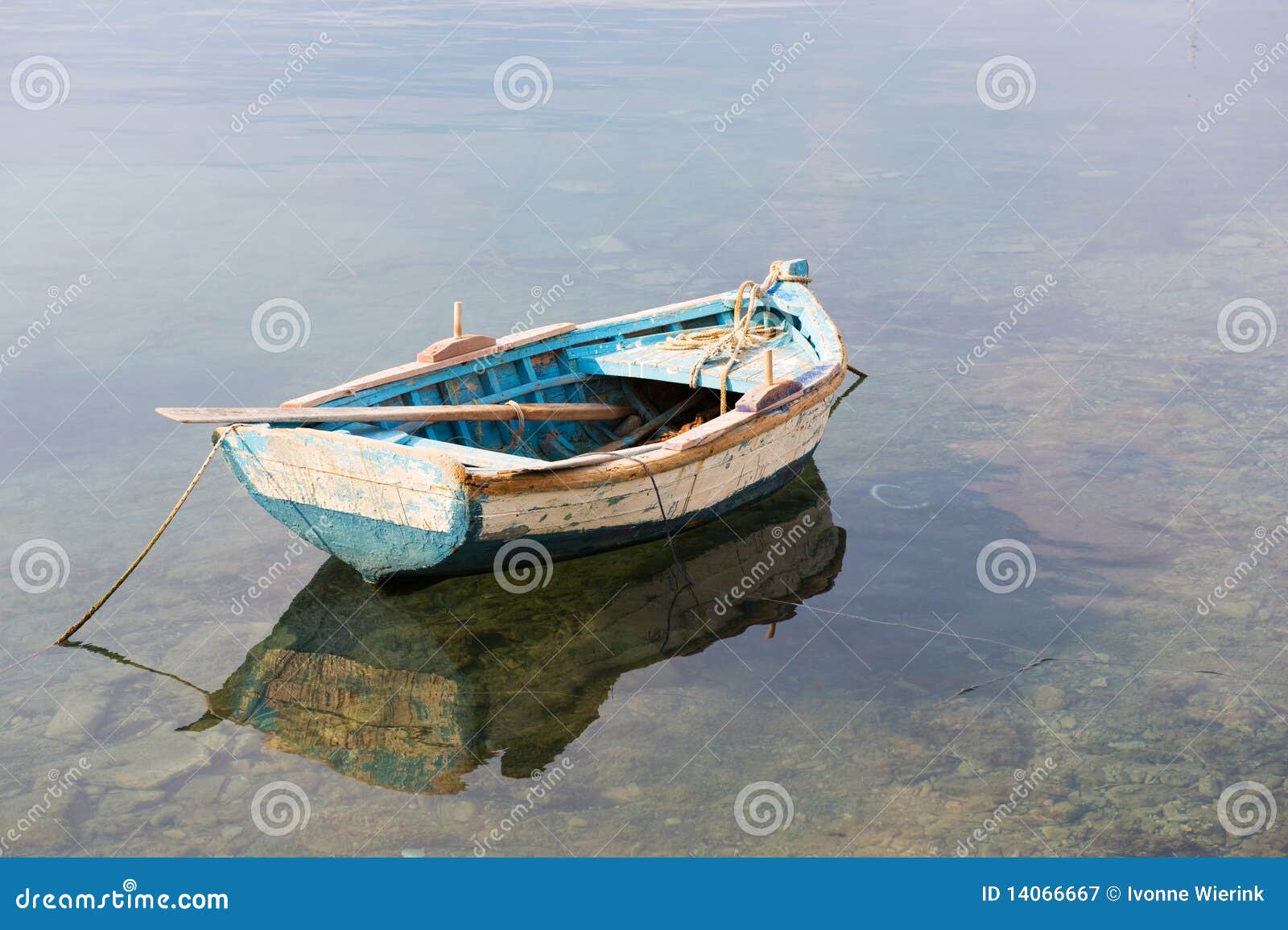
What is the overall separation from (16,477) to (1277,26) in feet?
86.8

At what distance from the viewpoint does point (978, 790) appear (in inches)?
256

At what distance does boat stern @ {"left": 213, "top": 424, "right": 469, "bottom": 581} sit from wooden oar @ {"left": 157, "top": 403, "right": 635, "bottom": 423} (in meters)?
0.14

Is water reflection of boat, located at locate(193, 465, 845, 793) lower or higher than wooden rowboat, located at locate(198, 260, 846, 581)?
lower

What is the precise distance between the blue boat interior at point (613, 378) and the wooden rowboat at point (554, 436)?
14mm

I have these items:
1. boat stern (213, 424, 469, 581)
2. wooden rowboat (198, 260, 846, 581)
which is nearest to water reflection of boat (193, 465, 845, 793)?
wooden rowboat (198, 260, 846, 581)

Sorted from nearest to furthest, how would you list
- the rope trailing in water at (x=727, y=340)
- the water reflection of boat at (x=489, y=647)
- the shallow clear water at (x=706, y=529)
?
the shallow clear water at (x=706, y=529), the water reflection of boat at (x=489, y=647), the rope trailing in water at (x=727, y=340)

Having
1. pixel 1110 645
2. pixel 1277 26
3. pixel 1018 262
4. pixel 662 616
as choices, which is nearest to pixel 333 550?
pixel 662 616

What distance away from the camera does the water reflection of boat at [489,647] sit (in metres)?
6.95

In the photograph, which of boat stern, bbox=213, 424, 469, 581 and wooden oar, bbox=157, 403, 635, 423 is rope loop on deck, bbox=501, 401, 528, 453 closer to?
wooden oar, bbox=157, 403, 635, 423

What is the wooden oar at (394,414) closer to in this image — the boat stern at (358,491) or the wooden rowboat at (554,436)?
the wooden rowboat at (554,436)

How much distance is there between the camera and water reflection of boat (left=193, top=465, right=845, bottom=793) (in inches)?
273

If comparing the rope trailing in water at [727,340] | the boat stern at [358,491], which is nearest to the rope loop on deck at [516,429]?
the rope trailing in water at [727,340]

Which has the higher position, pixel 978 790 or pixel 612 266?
pixel 612 266

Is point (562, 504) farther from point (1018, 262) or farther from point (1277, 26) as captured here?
point (1277, 26)
